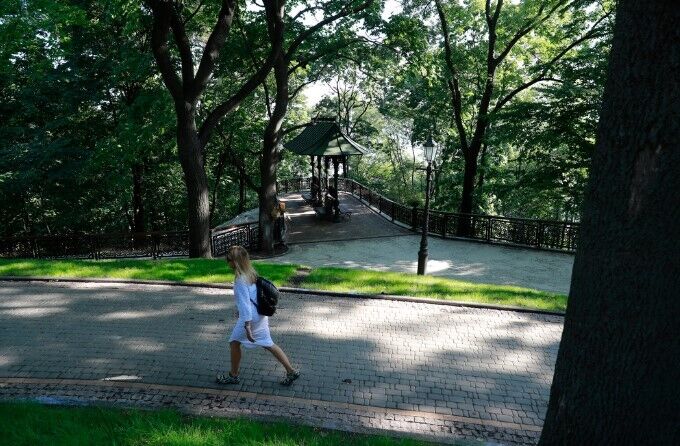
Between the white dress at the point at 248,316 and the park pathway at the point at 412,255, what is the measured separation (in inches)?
342

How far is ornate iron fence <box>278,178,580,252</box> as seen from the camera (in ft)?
54.9

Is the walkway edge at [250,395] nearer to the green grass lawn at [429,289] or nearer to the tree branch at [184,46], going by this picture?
the green grass lawn at [429,289]

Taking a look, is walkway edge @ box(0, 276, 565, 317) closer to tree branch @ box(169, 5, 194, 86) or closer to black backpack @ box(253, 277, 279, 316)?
black backpack @ box(253, 277, 279, 316)

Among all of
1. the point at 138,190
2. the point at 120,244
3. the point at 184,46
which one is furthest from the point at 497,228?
the point at 138,190

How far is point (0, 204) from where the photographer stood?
75.4 feet

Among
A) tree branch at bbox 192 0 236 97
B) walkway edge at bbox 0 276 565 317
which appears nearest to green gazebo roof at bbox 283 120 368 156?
tree branch at bbox 192 0 236 97

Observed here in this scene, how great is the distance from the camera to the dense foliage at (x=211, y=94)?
49.1 feet

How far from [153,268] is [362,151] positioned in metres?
11.7

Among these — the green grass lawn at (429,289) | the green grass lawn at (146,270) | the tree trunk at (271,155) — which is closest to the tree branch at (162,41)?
the tree trunk at (271,155)

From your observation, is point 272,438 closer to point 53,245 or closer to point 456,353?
point 456,353

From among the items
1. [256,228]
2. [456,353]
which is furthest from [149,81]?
[456,353]

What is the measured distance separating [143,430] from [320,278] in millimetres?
6225

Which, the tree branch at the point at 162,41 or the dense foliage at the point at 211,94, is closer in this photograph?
the tree branch at the point at 162,41

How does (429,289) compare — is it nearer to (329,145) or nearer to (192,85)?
(192,85)
